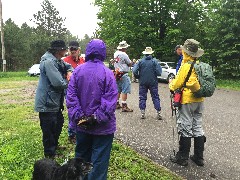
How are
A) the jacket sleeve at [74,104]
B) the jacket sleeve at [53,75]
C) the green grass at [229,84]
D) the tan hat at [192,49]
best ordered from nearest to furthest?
1. the jacket sleeve at [74,104]
2. the jacket sleeve at [53,75]
3. the tan hat at [192,49]
4. the green grass at [229,84]

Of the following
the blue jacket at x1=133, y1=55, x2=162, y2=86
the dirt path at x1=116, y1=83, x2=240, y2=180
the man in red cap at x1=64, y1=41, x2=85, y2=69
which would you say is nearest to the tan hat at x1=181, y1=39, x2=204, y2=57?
the dirt path at x1=116, y1=83, x2=240, y2=180

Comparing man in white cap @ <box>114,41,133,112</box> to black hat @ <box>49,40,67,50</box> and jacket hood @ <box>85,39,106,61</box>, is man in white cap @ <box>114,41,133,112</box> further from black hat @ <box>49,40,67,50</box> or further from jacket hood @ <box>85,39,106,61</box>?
jacket hood @ <box>85,39,106,61</box>

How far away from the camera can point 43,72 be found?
5.48m

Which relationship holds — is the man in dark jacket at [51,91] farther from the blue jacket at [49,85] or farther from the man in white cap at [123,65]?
the man in white cap at [123,65]

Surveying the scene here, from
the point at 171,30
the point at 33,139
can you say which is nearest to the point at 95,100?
the point at 33,139

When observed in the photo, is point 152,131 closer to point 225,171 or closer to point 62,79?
point 225,171

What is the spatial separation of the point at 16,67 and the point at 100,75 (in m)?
47.3

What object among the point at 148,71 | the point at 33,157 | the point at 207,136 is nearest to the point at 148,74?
the point at 148,71

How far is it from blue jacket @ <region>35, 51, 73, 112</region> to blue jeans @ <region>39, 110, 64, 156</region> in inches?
5.9

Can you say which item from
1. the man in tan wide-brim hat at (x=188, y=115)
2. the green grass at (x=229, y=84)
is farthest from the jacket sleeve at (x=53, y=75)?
the green grass at (x=229, y=84)

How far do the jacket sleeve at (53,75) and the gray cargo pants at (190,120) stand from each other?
7.20 feet

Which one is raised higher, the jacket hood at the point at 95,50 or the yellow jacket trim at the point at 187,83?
the jacket hood at the point at 95,50

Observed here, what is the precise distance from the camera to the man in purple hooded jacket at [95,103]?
3.90m

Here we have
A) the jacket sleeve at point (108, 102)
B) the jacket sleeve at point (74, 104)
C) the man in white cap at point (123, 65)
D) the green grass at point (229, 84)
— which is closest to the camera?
the jacket sleeve at point (108, 102)
